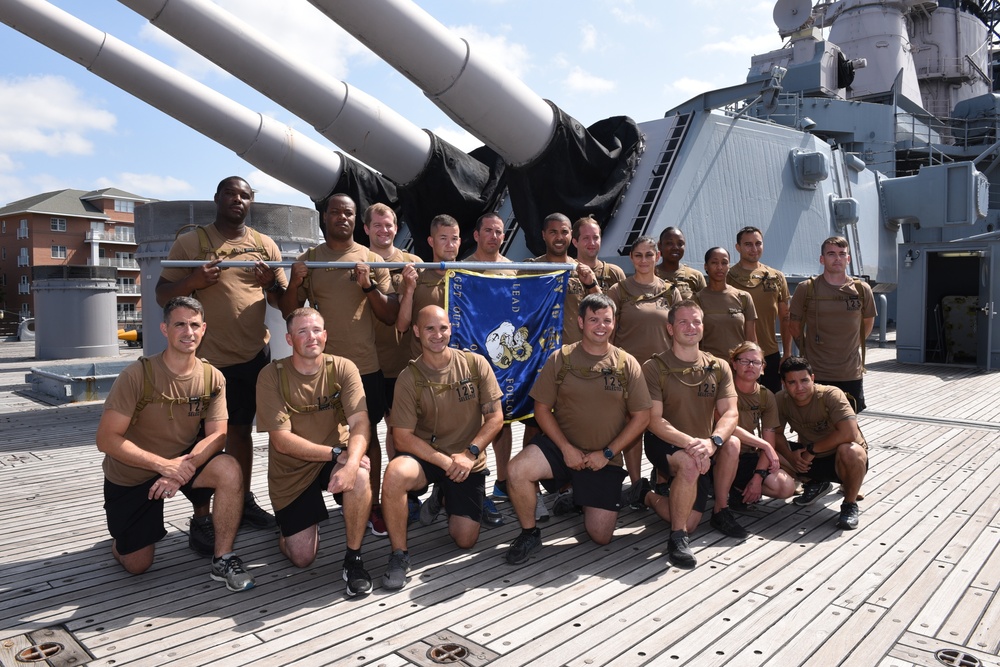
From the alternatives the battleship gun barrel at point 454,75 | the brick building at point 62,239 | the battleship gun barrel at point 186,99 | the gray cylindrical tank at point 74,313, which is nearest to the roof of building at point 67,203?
the brick building at point 62,239

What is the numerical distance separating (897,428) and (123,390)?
6.11 meters

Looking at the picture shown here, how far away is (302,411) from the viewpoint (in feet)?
11.0

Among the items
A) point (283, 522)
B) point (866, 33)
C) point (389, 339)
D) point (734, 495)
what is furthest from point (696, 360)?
point (866, 33)

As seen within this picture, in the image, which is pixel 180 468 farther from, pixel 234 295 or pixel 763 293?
pixel 763 293

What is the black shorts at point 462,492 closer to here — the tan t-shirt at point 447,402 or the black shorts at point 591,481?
the tan t-shirt at point 447,402

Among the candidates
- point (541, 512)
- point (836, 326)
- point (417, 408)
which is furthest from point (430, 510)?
point (836, 326)

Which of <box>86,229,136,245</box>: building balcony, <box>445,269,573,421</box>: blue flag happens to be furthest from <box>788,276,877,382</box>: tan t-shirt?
<box>86,229,136,245</box>: building balcony

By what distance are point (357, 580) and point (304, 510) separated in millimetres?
501

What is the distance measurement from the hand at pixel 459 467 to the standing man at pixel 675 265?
191 centimetres

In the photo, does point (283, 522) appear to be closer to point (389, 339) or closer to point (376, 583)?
point (376, 583)

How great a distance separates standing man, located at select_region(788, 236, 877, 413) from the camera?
4.81 meters

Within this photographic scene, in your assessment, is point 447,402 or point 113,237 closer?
point 447,402

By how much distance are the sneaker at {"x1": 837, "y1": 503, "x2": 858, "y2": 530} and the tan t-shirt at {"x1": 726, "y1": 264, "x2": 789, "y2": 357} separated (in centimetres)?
135

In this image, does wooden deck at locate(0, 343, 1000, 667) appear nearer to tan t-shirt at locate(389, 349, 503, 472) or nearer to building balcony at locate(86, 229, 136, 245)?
tan t-shirt at locate(389, 349, 503, 472)
